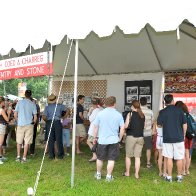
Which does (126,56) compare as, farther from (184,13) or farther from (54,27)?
(184,13)

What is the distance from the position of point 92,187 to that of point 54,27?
2.58m

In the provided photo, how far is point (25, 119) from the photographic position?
301 inches

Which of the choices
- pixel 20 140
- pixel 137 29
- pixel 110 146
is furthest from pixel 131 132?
pixel 20 140

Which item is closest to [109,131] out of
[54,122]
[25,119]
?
[54,122]

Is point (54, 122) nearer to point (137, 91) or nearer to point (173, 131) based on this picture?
point (173, 131)

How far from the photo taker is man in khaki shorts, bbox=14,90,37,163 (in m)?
7.64

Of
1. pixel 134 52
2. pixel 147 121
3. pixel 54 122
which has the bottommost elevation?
pixel 54 122

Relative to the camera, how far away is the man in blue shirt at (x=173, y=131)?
5734 millimetres

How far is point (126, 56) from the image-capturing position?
9758 mm

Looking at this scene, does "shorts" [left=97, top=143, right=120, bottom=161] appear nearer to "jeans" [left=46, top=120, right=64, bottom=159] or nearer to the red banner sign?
the red banner sign

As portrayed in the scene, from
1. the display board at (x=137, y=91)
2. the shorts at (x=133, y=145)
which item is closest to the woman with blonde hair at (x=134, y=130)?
the shorts at (x=133, y=145)

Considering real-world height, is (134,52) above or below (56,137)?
above

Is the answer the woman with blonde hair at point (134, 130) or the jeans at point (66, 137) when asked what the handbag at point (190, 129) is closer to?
the woman with blonde hair at point (134, 130)

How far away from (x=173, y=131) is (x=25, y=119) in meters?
3.38
